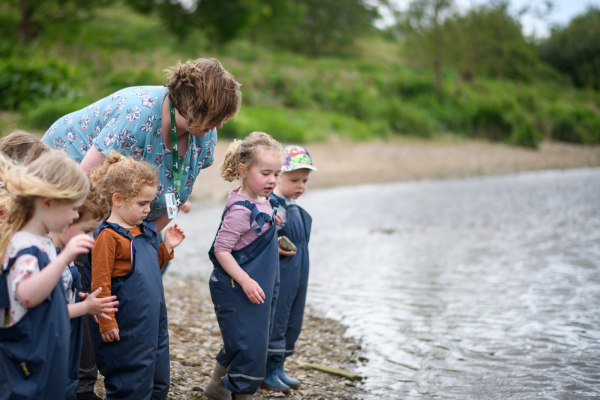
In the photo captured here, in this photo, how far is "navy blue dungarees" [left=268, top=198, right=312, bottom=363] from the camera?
412cm

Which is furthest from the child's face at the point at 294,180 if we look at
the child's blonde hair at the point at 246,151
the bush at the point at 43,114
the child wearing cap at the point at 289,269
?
the bush at the point at 43,114

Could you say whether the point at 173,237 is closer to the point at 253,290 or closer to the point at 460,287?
the point at 253,290

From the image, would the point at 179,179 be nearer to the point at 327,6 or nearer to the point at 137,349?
the point at 137,349

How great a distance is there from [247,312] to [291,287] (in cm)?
62

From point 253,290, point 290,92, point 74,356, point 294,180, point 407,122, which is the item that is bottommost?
point 74,356

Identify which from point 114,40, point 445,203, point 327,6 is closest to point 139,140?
point 445,203

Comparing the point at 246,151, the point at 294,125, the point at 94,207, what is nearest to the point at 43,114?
the point at 294,125

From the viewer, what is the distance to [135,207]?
320cm

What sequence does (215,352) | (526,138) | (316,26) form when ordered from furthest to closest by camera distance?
(316,26) < (526,138) < (215,352)

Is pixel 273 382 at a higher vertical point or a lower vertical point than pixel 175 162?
lower

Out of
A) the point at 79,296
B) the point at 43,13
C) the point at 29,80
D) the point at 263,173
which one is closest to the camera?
the point at 79,296

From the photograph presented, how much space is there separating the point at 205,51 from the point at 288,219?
24.2 metres

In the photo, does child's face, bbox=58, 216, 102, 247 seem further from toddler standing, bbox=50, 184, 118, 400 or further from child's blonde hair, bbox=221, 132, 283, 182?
child's blonde hair, bbox=221, 132, 283, 182

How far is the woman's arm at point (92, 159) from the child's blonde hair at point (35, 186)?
2.25 feet
